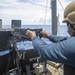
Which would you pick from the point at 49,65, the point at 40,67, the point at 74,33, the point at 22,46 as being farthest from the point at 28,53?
the point at 74,33

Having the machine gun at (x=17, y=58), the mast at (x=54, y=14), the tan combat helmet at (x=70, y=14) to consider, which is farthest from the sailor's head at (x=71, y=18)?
the mast at (x=54, y=14)

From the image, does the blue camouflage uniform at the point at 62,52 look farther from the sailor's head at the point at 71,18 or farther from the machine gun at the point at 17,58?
the machine gun at the point at 17,58

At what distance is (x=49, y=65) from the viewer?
5000mm

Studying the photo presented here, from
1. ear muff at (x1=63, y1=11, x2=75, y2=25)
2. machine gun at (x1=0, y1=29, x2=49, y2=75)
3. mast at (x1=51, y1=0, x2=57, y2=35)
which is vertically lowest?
machine gun at (x1=0, y1=29, x2=49, y2=75)

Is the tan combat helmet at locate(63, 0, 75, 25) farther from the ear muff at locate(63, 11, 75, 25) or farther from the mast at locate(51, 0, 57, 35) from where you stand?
the mast at locate(51, 0, 57, 35)

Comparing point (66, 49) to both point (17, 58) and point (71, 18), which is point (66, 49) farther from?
point (17, 58)

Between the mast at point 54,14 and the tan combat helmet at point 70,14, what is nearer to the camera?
the tan combat helmet at point 70,14

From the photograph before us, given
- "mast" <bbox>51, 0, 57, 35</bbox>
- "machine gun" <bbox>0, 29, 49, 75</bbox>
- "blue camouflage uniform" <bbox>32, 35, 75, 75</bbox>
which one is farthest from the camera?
"mast" <bbox>51, 0, 57, 35</bbox>

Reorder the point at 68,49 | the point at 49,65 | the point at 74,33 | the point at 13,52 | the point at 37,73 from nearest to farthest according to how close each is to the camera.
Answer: the point at 68,49
the point at 74,33
the point at 13,52
the point at 37,73
the point at 49,65

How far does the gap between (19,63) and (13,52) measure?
0.34 metres

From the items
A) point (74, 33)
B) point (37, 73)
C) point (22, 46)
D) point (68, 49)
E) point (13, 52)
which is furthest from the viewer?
point (37, 73)

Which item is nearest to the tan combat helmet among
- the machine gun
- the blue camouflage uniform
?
the blue camouflage uniform

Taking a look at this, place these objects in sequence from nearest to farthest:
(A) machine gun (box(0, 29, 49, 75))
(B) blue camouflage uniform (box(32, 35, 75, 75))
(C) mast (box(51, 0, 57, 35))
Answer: (B) blue camouflage uniform (box(32, 35, 75, 75)) < (A) machine gun (box(0, 29, 49, 75)) < (C) mast (box(51, 0, 57, 35))

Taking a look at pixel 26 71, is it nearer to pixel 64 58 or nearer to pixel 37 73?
pixel 37 73
